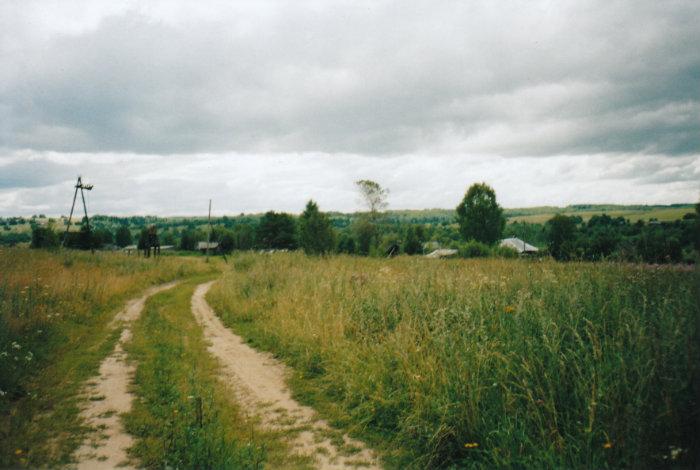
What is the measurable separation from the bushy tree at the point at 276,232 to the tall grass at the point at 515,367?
7103 cm

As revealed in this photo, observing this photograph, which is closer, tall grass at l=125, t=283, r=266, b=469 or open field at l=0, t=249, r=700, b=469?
open field at l=0, t=249, r=700, b=469

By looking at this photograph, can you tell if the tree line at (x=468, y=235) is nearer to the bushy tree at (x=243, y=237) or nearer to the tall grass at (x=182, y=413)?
the bushy tree at (x=243, y=237)

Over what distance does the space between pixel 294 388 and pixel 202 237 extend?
11537 centimetres

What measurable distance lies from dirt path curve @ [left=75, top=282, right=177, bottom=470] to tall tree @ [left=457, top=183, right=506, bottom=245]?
56868mm

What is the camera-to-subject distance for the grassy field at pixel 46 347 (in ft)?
15.9

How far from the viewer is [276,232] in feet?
264

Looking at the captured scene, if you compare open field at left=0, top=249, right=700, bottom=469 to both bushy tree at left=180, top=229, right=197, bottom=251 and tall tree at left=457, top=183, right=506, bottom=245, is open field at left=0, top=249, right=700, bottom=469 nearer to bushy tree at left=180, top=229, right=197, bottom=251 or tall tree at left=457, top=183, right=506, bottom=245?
tall tree at left=457, top=183, right=506, bottom=245

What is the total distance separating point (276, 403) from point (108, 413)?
2480 mm

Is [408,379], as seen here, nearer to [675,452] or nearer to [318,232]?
Answer: [675,452]

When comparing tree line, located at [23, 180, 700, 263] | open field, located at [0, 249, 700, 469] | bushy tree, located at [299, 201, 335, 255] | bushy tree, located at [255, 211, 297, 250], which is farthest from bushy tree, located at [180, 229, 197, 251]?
open field, located at [0, 249, 700, 469]

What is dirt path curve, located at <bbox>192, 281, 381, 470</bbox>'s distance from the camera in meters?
4.68

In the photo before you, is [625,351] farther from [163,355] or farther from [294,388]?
[163,355]

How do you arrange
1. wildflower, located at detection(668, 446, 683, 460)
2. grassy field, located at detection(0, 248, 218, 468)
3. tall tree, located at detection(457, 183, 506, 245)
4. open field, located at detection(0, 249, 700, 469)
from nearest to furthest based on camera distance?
1. wildflower, located at detection(668, 446, 683, 460)
2. open field, located at detection(0, 249, 700, 469)
3. grassy field, located at detection(0, 248, 218, 468)
4. tall tree, located at detection(457, 183, 506, 245)

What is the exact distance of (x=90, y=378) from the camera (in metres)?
7.25
